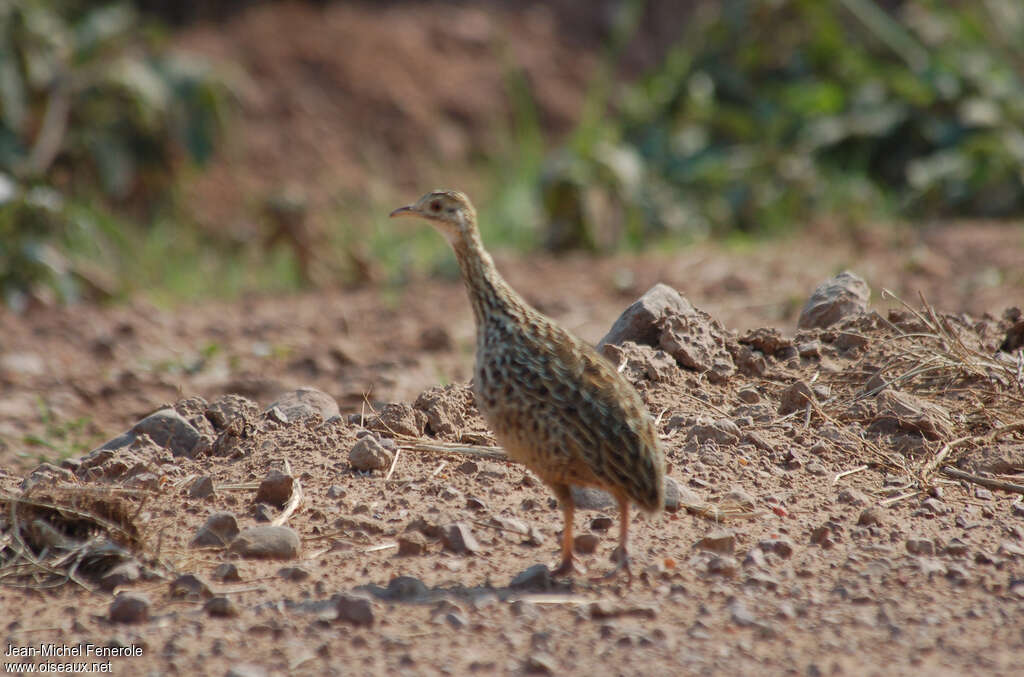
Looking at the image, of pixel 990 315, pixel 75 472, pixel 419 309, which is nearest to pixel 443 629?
pixel 75 472

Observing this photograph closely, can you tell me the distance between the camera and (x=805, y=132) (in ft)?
38.4

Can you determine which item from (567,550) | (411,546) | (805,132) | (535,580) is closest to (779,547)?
(567,550)

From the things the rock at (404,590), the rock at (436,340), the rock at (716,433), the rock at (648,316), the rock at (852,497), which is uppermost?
the rock at (436,340)

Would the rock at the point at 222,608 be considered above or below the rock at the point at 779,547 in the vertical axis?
below

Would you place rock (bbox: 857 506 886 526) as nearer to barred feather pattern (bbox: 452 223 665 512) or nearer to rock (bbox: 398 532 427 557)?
barred feather pattern (bbox: 452 223 665 512)

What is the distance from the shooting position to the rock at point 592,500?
15.4 feet

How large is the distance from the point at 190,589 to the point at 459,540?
36.2 inches

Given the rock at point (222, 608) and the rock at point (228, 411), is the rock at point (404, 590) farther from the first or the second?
the rock at point (228, 411)

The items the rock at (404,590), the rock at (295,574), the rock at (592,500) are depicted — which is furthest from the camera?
the rock at (592,500)

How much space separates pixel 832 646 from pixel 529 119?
12.4m

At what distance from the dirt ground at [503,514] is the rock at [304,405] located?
0.01m

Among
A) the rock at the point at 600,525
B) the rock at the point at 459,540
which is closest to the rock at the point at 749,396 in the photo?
the rock at the point at 600,525

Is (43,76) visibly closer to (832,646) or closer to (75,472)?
(75,472)

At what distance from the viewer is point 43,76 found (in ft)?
36.9
